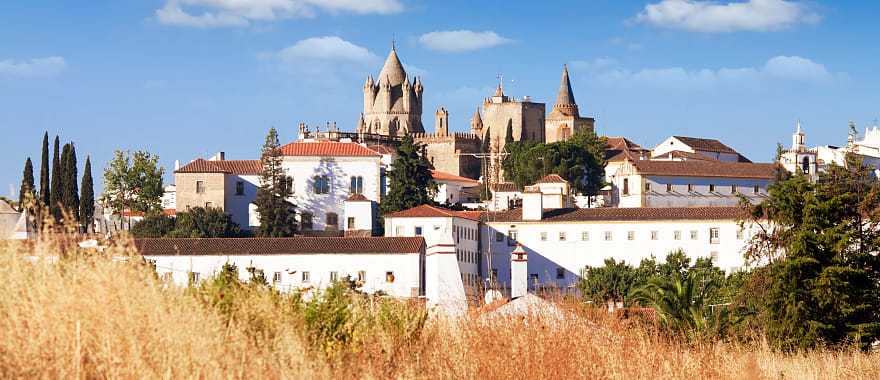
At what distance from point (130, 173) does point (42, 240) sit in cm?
7466

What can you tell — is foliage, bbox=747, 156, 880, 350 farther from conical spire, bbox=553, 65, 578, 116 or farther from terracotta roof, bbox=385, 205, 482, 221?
conical spire, bbox=553, 65, 578, 116

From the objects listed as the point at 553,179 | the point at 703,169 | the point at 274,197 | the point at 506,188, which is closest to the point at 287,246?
the point at 274,197

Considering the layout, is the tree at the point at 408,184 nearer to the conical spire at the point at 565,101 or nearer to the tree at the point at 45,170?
the tree at the point at 45,170

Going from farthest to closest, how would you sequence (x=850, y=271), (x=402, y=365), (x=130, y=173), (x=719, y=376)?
(x=130, y=173) < (x=850, y=271) < (x=719, y=376) < (x=402, y=365)

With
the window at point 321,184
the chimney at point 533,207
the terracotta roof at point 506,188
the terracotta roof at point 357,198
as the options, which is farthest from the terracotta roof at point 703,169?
the window at point 321,184

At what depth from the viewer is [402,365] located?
17578 millimetres

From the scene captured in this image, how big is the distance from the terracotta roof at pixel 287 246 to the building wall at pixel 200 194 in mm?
14292

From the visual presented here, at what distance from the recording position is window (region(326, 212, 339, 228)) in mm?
80875

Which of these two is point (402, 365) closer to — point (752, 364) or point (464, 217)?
point (752, 364)

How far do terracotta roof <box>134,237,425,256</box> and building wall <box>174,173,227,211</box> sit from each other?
14.3 m

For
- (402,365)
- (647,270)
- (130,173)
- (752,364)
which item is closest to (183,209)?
(130,173)

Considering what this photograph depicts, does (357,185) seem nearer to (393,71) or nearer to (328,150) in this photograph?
(328,150)

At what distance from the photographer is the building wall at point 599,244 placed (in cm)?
7331

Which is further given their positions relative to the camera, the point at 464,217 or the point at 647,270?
the point at 464,217
